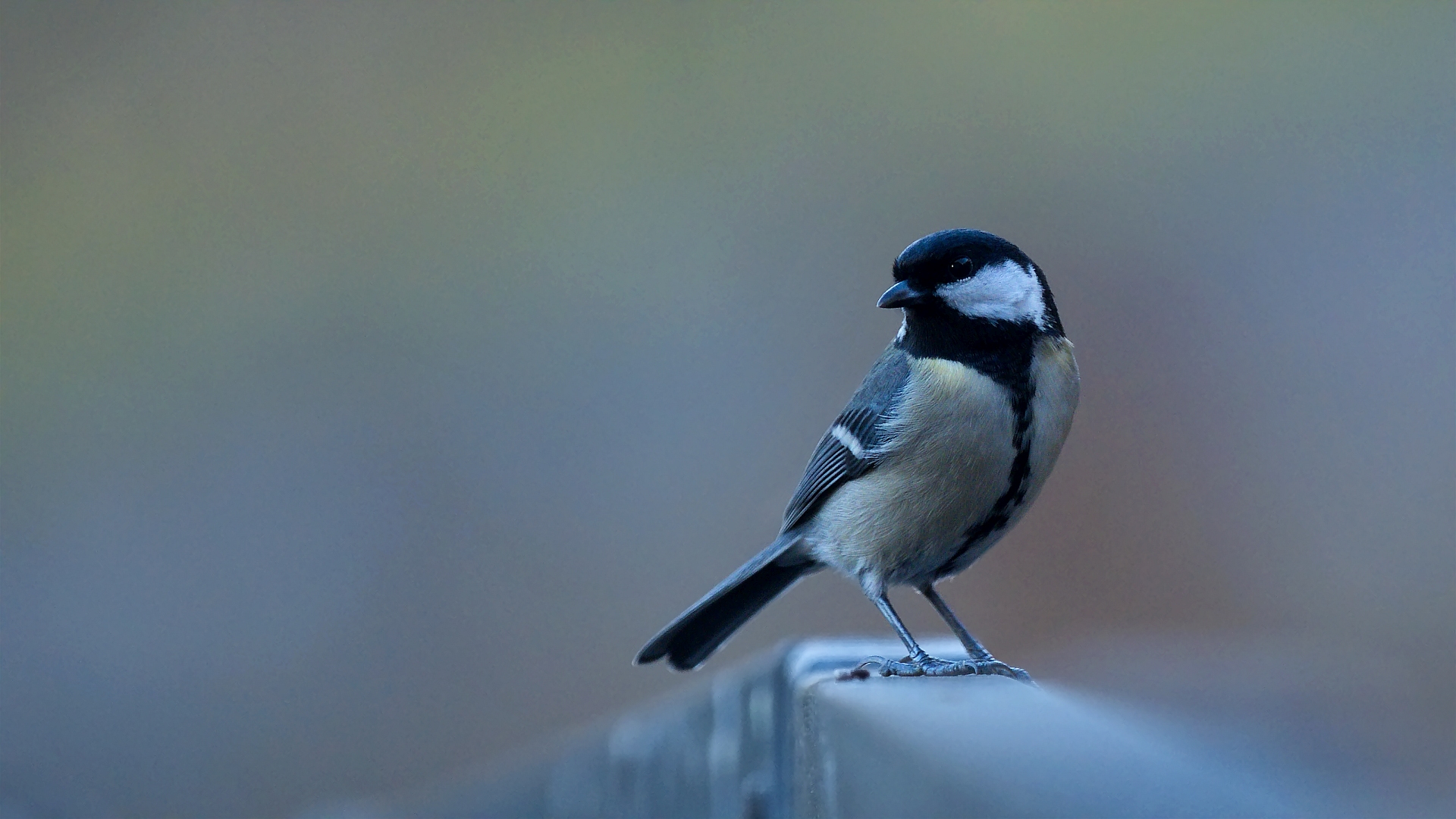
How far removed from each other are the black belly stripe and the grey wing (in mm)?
137

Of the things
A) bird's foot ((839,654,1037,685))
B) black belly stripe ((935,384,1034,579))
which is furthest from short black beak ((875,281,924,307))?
bird's foot ((839,654,1037,685))

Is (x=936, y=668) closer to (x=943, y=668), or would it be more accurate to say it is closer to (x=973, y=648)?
(x=943, y=668)

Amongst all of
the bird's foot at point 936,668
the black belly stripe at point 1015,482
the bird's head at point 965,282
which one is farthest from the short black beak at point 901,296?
the bird's foot at point 936,668

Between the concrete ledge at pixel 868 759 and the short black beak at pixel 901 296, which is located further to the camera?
the short black beak at pixel 901 296

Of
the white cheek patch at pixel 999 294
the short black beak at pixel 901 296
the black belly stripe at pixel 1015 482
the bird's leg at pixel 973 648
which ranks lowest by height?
the bird's leg at pixel 973 648

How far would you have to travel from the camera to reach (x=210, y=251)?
3.58 meters

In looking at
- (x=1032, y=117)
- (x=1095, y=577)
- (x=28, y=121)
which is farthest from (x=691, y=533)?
(x=28, y=121)

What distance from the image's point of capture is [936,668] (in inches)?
47.1

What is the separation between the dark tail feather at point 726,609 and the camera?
1.43 m

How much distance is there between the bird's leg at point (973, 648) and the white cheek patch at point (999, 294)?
341 millimetres

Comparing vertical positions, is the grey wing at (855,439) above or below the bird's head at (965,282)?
below

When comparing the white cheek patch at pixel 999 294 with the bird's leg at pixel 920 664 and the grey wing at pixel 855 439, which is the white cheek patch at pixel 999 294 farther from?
the bird's leg at pixel 920 664

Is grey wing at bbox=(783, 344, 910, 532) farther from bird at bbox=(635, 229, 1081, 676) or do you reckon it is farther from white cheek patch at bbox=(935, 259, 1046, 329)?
white cheek patch at bbox=(935, 259, 1046, 329)

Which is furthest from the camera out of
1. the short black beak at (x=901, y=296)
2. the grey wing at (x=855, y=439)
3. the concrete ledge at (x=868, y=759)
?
the grey wing at (x=855, y=439)
